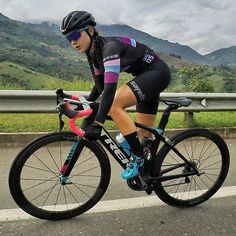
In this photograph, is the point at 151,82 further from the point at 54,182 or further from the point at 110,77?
the point at 54,182

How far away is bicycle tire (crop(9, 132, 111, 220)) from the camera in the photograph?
3285mm

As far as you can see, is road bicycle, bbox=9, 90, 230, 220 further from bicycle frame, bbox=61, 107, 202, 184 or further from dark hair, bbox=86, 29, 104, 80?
dark hair, bbox=86, 29, 104, 80

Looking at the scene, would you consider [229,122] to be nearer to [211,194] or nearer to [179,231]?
[211,194]

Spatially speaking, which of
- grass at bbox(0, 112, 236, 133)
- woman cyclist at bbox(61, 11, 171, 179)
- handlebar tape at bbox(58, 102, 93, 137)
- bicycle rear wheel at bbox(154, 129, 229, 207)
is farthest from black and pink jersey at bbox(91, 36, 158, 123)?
grass at bbox(0, 112, 236, 133)

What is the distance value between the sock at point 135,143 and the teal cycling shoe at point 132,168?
0.06m

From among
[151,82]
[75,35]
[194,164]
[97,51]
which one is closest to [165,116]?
[151,82]

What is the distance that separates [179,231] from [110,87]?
1429mm

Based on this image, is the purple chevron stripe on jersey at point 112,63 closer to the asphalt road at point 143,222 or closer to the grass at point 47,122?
the asphalt road at point 143,222

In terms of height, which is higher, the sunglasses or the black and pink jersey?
the sunglasses

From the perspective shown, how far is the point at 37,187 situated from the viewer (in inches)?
164

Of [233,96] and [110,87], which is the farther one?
[233,96]

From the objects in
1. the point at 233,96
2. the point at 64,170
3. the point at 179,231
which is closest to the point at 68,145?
the point at 64,170

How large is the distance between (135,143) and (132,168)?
237 millimetres

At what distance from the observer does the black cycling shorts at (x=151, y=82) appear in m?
3.55
